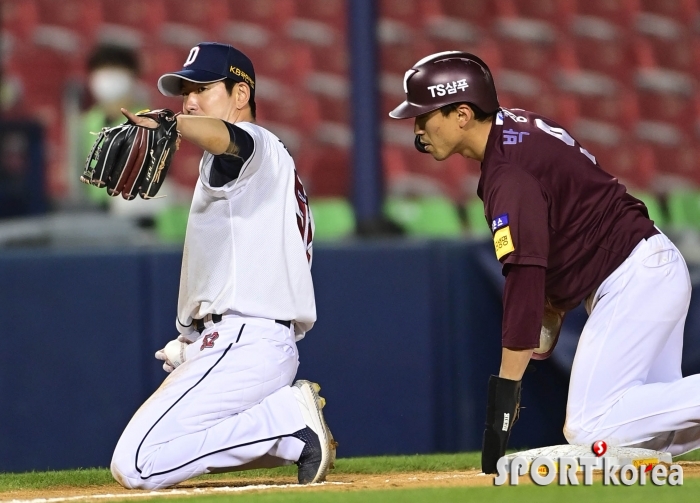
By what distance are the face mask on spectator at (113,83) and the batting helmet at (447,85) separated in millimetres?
3872

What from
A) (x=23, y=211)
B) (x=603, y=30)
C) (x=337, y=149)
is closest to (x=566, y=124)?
(x=603, y=30)

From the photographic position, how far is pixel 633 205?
3551mm

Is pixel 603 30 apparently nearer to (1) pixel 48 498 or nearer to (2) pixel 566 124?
(2) pixel 566 124

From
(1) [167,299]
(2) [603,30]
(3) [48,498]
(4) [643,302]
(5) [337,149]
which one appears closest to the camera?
(3) [48,498]

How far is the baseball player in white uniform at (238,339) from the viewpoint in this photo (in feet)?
10.9

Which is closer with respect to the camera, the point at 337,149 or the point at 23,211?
the point at 23,211

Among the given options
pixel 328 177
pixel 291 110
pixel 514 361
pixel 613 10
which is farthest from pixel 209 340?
pixel 613 10

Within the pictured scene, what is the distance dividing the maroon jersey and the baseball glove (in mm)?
978

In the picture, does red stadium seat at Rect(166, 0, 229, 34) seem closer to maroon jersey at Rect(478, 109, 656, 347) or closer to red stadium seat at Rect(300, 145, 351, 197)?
red stadium seat at Rect(300, 145, 351, 197)

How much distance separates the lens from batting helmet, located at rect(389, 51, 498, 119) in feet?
11.1

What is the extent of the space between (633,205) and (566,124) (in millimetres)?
6086

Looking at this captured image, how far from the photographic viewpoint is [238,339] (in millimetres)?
3404

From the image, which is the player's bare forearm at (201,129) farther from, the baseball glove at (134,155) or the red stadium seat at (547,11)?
the red stadium seat at (547,11)

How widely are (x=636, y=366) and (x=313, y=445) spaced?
39.8 inches
